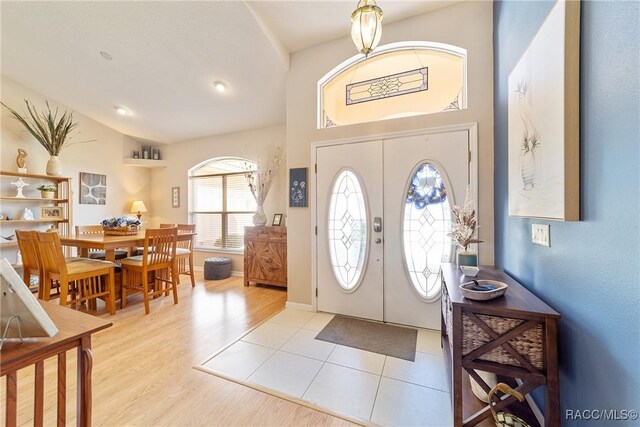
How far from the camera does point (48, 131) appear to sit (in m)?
4.07

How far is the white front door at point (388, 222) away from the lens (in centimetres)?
249

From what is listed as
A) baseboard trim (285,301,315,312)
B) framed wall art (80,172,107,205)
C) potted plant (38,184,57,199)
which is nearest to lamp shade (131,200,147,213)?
framed wall art (80,172,107,205)

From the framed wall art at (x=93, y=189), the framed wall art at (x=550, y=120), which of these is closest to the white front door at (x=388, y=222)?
the framed wall art at (x=550, y=120)

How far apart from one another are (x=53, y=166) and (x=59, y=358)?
4682 mm

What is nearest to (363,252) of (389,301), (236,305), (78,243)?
(389,301)

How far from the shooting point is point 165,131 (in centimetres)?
492

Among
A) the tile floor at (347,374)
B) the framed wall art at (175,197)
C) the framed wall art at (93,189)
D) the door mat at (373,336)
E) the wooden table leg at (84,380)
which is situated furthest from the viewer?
the framed wall art at (175,197)

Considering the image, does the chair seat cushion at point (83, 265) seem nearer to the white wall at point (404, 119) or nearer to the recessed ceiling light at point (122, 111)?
the white wall at point (404, 119)

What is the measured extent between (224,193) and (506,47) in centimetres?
459

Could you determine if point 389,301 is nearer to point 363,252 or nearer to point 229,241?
point 363,252

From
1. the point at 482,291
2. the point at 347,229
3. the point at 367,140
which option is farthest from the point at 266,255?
the point at 482,291

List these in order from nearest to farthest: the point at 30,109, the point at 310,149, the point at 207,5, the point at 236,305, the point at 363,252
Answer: the point at 207,5 < the point at 363,252 < the point at 310,149 < the point at 236,305 < the point at 30,109

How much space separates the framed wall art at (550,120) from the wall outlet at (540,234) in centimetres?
7

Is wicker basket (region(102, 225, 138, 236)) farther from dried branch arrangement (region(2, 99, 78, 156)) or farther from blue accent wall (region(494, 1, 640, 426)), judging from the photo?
blue accent wall (region(494, 1, 640, 426))
